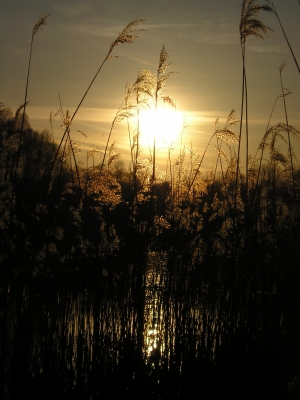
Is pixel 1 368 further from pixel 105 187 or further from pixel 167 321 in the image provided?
pixel 105 187

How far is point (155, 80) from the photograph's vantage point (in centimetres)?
358

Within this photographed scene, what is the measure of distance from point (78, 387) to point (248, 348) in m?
1.24

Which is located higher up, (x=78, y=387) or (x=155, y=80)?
(x=155, y=80)

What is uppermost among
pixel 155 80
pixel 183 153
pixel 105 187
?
pixel 155 80

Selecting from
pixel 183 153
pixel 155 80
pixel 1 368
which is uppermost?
pixel 155 80

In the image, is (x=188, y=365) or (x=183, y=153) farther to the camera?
(x=183, y=153)

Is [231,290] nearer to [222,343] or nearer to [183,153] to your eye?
[222,343]

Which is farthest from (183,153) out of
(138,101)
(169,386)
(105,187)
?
(169,386)

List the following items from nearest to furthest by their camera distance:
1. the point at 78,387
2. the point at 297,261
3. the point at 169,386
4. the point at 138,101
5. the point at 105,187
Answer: the point at 78,387, the point at 169,386, the point at 105,187, the point at 138,101, the point at 297,261

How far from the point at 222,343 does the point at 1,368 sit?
1.52m

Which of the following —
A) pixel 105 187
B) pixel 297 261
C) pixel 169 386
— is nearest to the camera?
pixel 169 386

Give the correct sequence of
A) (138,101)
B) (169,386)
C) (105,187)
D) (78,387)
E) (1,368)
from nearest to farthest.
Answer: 1. (1,368)
2. (78,387)
3. (169,386)
4. (105,187)
5. (138,101)

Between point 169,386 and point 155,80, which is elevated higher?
point 155,80

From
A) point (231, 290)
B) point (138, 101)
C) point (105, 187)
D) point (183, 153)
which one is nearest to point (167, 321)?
point (231, 290)
